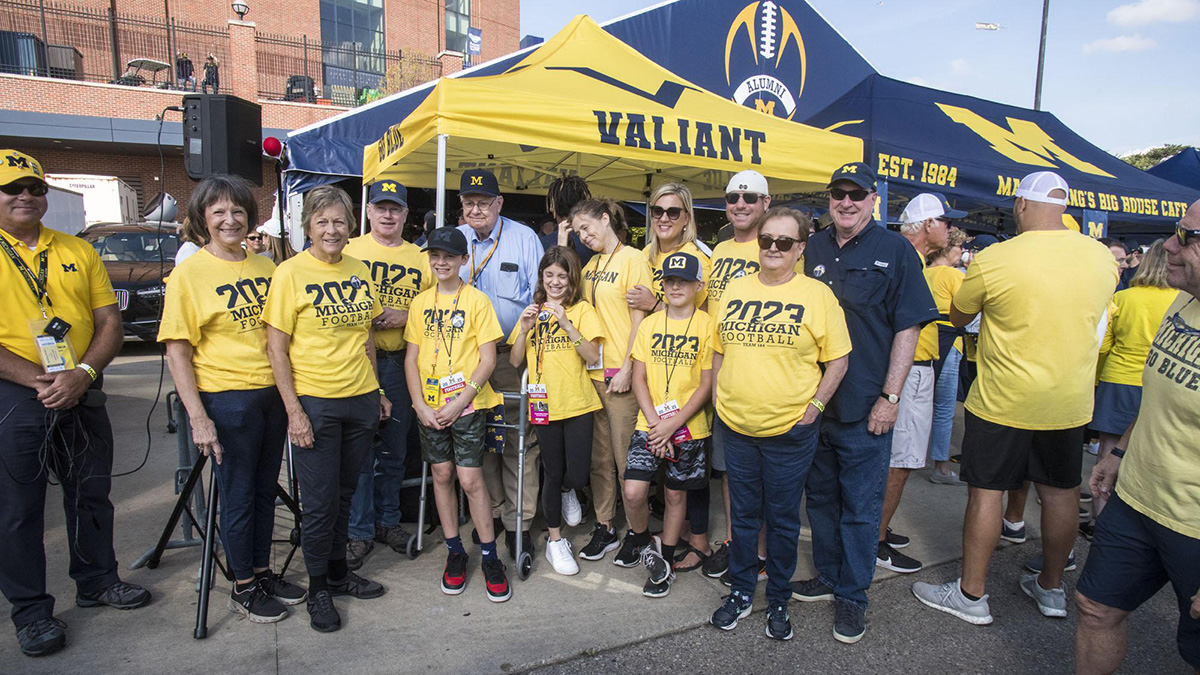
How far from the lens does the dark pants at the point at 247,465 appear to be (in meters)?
2.81

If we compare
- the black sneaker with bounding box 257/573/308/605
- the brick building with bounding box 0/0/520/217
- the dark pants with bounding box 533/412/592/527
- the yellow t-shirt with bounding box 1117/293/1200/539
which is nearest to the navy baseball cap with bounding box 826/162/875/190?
the yellow t-shirt with bounding box 1117/293/1200/539

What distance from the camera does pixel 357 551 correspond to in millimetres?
3607

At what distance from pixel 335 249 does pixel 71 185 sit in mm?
16744

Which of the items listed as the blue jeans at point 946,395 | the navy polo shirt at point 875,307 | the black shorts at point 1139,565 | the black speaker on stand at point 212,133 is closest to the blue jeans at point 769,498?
the navy polo shirt at point 875,307

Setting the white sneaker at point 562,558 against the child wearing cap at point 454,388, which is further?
the white sneaker at point 562,558

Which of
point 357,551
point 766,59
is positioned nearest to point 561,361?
point 357,551

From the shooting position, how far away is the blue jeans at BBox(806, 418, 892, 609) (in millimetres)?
2881

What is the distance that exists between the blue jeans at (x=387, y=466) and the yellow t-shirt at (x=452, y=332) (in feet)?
1.69

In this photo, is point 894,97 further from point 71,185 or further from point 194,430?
point 71,185

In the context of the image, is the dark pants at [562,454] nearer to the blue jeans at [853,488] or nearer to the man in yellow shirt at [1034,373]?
the blue jeans at [853,488]

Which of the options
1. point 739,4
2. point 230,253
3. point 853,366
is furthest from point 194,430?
point 739,4

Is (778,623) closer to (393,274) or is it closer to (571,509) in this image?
(571,509)

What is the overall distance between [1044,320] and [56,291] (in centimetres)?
430

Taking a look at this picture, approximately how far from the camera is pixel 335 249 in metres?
2.95
